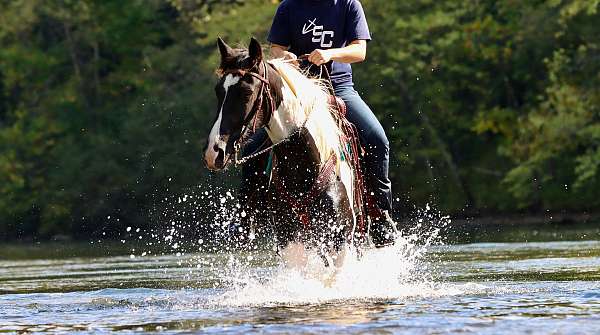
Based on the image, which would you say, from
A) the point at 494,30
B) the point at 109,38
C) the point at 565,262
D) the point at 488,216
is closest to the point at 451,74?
the point at 494,30

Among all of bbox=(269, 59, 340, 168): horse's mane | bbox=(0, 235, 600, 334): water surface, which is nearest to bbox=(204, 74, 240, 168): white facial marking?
bbox=(269, 59, 340, 168): horse's mane

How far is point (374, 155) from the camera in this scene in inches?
468

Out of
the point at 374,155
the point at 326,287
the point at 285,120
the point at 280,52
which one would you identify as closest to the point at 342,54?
the point at 280,52

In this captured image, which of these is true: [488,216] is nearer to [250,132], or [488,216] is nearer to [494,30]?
[494,30]

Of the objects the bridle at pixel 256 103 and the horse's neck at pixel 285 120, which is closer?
the bridle at pixel 256 103

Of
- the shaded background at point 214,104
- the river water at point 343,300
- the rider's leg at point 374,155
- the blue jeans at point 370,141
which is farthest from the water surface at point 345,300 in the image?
the shaded background at point 214,104

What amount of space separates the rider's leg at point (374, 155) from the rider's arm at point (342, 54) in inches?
15.9

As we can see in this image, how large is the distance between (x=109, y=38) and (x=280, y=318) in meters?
50.1

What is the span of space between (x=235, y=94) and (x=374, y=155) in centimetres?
221

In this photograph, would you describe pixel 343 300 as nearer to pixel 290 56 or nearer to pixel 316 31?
pixel 290 56

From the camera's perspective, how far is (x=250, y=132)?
10094 mm

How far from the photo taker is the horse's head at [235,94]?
9.80 m

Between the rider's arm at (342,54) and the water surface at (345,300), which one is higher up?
the rider's arm at (342,54)

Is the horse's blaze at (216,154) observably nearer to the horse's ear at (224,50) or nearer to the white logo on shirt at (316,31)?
the horse's ear at (224,50)
